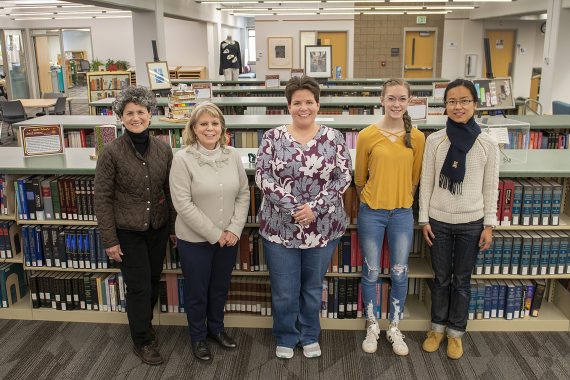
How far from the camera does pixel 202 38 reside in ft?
53.9

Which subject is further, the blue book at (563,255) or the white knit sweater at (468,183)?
the blue book at (563,255)

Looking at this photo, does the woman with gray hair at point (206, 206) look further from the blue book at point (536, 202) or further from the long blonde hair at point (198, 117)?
the blue book at point (536, 202)

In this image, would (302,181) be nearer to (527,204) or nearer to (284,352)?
(284,352)

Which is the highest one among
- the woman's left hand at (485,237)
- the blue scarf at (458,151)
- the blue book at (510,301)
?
the blue scarf at (458,151)

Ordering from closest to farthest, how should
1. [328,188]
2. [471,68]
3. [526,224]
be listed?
[328,188]
[526,224]
[471,68]

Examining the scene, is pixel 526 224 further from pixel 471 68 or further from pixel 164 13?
pixel 471 68

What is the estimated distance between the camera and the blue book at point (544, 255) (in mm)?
3334

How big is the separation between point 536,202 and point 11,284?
359 cm

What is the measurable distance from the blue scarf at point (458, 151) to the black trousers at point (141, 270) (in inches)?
65.1

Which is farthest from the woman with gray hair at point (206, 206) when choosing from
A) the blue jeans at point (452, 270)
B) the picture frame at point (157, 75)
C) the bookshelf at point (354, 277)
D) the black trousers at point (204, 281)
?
the picture frame at point (157, 75)

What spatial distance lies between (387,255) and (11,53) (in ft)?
57.7

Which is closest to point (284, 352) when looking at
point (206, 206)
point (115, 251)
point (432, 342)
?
point (432, 342)

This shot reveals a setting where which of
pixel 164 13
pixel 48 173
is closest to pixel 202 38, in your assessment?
pixel 164 13

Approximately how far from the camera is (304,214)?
2732 mm
